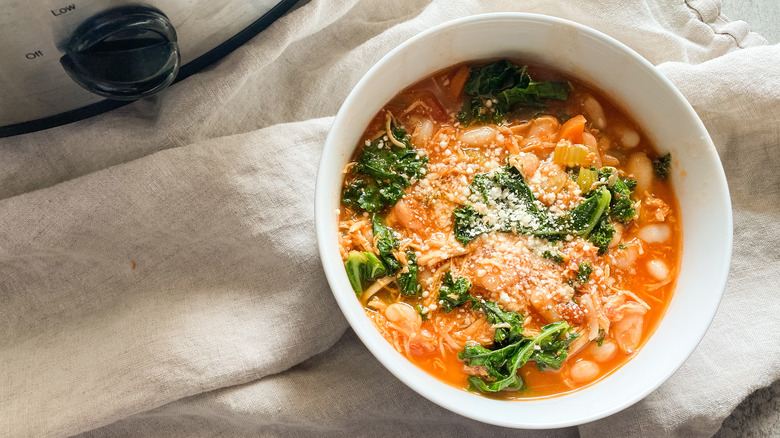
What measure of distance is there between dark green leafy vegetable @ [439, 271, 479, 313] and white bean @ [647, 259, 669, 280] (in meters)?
0.69

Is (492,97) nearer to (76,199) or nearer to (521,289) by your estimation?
(521,289)

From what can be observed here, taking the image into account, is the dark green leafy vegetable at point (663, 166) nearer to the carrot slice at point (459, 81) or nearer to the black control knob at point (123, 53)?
the carrot slice at point (459, 81)

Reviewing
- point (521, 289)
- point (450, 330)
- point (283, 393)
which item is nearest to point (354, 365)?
point (283, 393)

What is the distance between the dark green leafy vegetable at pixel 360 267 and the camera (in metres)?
2.46

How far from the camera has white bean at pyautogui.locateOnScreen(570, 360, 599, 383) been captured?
2.50 metres

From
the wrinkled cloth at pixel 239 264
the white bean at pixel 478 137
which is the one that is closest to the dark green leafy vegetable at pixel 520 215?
the white bean at pixel 478 137

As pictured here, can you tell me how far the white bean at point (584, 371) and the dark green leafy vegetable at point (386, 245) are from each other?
0.76 m

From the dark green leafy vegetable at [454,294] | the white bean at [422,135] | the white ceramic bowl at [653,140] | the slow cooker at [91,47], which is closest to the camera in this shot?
the slow cooker at [91,47]

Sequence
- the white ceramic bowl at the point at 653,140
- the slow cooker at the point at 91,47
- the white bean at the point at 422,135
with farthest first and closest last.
→ the white bean at the point at 422,135 → the white ceramic bowl at the point at 653,140 → the slow cooker at the point at 91,47

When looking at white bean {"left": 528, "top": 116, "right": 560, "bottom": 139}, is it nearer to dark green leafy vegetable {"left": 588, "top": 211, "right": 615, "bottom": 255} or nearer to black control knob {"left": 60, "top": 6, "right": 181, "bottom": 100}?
dark green leafy vegetable {"left": 588, "top": 211, "right": 615, "bottom": 255}

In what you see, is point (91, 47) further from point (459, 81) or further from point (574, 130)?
point (574, 130)

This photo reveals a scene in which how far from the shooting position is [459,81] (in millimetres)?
2633

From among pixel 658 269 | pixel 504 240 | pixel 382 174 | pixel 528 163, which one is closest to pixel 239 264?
pixel 382 174

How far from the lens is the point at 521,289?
246 centimetres
